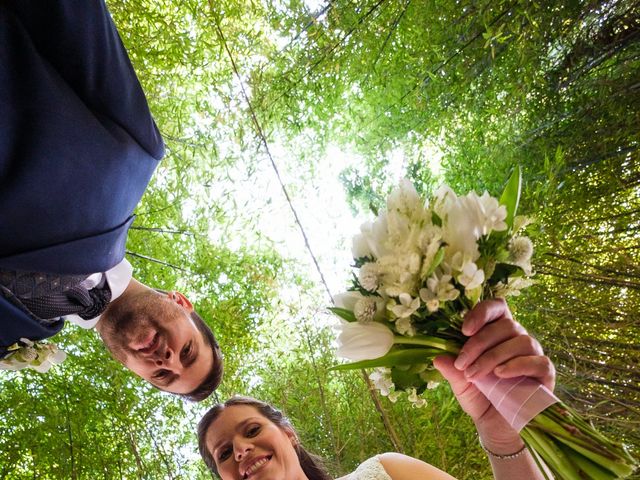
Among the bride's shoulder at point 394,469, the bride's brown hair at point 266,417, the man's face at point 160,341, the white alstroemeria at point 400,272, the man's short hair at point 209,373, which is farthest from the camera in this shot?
the bride's brown hair at point 266,417

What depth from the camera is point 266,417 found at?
6.02 ft

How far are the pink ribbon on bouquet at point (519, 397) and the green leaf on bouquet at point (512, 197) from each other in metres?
0.29

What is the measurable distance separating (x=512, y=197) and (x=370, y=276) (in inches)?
12.5

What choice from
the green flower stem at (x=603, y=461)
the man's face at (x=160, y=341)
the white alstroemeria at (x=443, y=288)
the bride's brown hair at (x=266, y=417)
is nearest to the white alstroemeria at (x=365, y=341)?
the white alstroemeria at (x=443, y=288)

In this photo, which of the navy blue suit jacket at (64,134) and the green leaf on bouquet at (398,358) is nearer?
the navy blue suit jacket at (64,134)

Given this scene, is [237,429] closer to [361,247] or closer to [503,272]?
[361,247]

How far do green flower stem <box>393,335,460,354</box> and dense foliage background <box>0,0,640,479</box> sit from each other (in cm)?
111

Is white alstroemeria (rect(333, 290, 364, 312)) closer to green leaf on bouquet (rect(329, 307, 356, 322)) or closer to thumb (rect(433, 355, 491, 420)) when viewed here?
green leaf on bouquet (rect(329, 307, 356, 322))

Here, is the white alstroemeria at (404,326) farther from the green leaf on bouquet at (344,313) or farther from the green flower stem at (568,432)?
the green flower stem at (568,432)

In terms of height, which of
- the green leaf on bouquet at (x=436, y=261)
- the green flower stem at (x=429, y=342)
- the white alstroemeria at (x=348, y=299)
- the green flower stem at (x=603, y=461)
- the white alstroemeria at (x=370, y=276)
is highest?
the green leaf on bouquet at (x=436, y=261)

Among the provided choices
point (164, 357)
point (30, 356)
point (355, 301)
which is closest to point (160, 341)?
point (164, 357)

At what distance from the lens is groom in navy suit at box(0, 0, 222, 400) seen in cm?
86

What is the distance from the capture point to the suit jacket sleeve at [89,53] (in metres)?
0.85

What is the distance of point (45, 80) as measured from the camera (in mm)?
868
